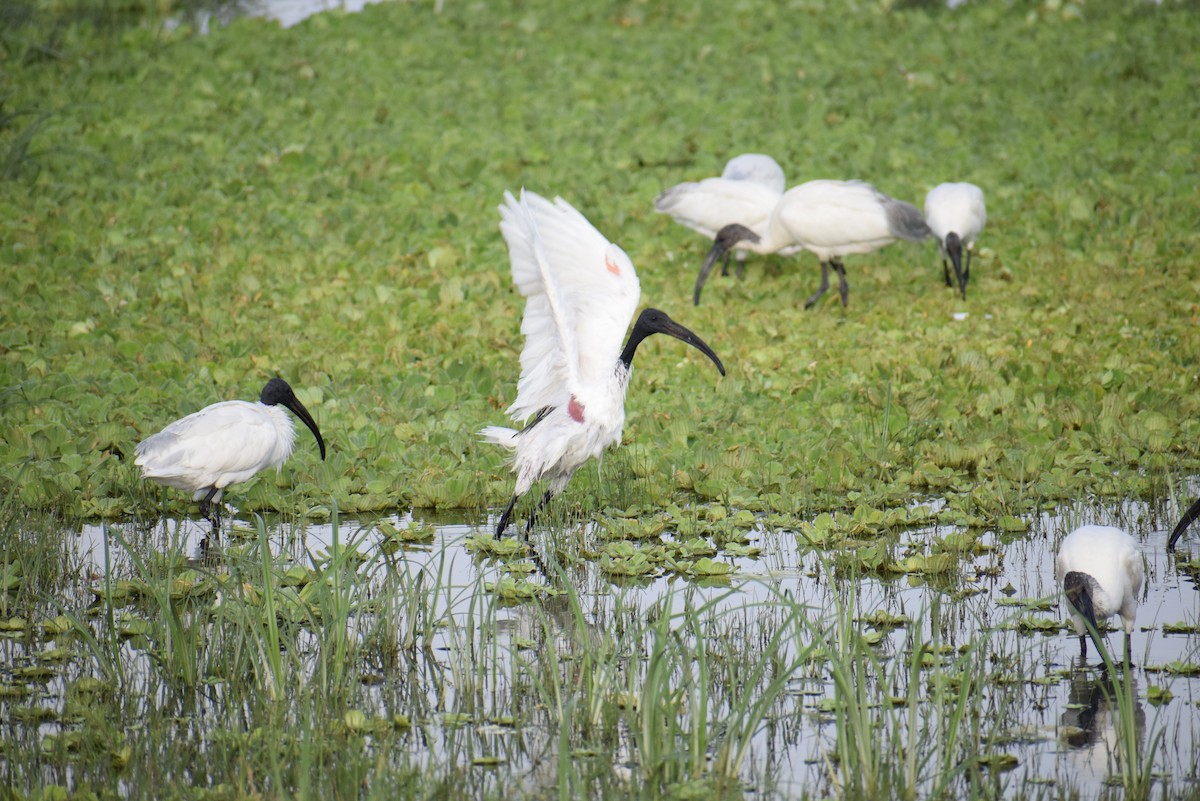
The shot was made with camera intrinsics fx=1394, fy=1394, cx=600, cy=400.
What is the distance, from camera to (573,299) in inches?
221

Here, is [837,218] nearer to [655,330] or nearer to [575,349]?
[655,330]

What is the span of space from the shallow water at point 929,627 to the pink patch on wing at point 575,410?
1.48 ft

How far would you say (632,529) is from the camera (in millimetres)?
5543

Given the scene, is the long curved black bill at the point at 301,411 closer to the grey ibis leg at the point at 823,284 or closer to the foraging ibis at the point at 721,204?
the grey ibis leg at the point at 823,284

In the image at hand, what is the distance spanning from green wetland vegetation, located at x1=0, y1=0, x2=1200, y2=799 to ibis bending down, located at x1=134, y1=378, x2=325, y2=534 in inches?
9.7

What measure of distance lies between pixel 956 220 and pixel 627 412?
304 centimetres

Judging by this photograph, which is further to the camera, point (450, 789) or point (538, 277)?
point (538, 277)

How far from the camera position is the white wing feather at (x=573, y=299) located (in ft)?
18.2

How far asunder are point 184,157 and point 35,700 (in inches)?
325

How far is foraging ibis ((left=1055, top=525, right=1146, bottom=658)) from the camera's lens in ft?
14.0

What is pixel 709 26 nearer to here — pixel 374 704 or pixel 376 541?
pixel 376 541

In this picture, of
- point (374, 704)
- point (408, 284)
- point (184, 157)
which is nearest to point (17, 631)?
point (374, 704)

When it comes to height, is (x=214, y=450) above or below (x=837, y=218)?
below

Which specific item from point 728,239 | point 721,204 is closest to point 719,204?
point 721,204
